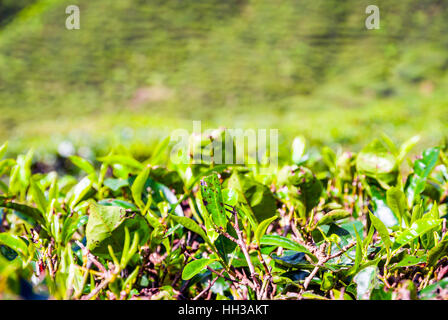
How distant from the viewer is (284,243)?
0.65 m

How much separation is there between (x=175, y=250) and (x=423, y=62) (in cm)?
957

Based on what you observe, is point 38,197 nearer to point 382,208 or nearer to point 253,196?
point 253,196

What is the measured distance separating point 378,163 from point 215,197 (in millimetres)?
445

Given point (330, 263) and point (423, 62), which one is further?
point (423, 62)

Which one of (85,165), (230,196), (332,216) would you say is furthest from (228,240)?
(85,165)

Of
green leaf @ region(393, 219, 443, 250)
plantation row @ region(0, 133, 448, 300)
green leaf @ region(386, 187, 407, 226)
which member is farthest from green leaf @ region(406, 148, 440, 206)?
green leaf @ region(393, 219, 443, 250)

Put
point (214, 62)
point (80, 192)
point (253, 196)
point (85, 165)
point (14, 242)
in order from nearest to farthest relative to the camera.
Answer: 1. point (14, 242)
2. point (253, 196)
3. point (80, 192)
4. point (85, 165)
5. point (214, 62)

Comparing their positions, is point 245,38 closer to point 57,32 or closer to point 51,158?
point 57,32

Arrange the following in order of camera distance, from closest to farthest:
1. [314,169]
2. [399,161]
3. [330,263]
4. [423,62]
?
[330,263] → [399,161] → [314,169] → [423,62]

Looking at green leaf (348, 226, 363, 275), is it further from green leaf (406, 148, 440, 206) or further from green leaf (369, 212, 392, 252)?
green leaf (406, 148, 440, 206)

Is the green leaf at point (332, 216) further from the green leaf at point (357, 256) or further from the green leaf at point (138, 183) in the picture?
the green leaf at point (138, 183)
